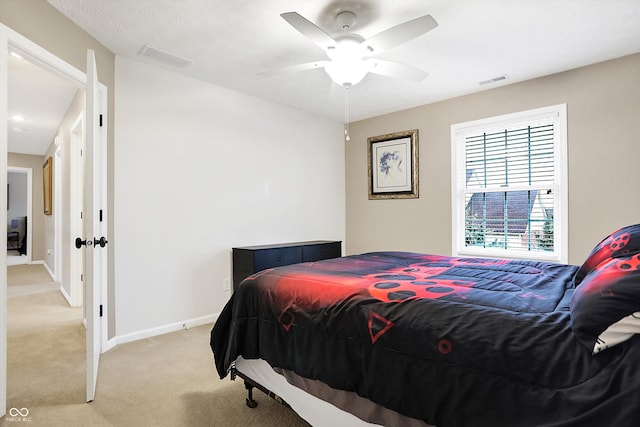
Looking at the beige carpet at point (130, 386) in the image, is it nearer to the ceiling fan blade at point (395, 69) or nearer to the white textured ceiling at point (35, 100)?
the white textured ceiling at point (35, 100)

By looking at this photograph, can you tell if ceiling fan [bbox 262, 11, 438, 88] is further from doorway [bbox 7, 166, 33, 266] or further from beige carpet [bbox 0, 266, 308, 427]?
doorway [bbox 7, 166, 33, 266]

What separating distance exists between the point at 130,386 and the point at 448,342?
2.00 metres

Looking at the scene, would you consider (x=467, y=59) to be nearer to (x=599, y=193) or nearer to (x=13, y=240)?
(x=599, y=193)

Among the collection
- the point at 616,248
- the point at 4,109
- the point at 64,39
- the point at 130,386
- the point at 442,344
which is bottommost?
the point at 130,386

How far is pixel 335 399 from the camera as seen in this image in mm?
1468

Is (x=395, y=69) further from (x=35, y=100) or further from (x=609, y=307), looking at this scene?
(x=35, y=100)

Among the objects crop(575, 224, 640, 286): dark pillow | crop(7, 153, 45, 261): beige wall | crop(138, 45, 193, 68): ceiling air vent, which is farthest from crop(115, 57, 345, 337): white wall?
crop(7, 153, 45, 261): beige wall

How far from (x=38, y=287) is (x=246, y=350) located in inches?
190

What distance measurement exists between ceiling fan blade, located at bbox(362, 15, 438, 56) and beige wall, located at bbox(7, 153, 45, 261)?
8111mm

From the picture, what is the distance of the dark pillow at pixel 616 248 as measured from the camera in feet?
4.38

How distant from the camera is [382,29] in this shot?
2.53 meters

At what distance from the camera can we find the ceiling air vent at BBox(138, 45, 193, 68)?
9.32 feet

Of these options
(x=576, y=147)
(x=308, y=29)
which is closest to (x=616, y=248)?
(x=308, y=29)

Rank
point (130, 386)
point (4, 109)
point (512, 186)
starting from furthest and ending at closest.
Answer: point (512, 186) < point (130, 386) < point (4, 109)
